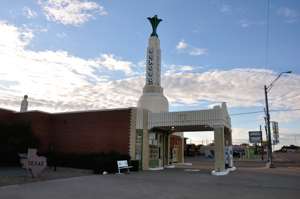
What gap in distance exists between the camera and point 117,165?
70.7 feet

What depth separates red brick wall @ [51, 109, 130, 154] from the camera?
25.6 m

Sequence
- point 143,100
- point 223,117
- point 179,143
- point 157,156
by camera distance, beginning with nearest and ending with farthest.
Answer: point 223,117, point 157,156, point 143,100, point 179,143

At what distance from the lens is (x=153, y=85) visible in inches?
1353

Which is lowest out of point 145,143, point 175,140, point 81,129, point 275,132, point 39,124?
point 145,143

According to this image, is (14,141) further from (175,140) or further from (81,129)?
(175,140)

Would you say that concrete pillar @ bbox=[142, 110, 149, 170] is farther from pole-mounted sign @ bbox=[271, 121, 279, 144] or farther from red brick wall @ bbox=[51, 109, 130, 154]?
pole-mounted sign @ bbox=[271, 121, 279, 144]

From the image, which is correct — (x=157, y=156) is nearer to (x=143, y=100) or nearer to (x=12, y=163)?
(x=143, y=100)

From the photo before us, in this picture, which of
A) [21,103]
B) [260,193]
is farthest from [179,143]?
[260,193]

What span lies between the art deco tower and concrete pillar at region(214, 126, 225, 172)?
10.4 metres

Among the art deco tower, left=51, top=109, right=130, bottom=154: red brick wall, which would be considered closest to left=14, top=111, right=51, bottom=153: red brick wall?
left=51, top=109, right=130, bottom=154: red brick wall

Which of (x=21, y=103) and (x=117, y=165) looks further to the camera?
(x=21, y=103)

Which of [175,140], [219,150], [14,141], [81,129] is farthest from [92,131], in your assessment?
[175,140]

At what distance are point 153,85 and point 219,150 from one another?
13649mm

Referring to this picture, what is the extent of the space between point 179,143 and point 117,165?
17916mm
